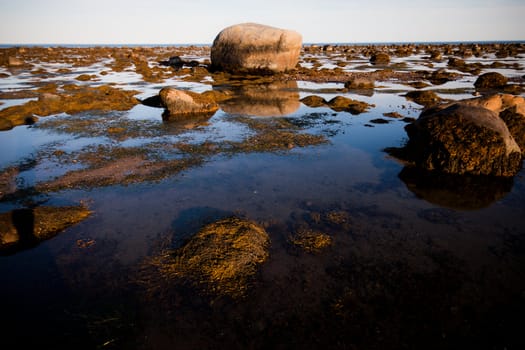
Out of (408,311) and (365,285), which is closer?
(408,311)

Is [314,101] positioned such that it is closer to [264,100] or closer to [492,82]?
[264,100]

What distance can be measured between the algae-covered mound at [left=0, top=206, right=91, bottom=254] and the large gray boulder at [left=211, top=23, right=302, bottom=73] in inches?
956

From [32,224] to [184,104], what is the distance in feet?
33.3

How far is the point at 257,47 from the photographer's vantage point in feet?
86.2

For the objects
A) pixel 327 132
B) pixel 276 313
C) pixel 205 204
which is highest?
pixel 327 132

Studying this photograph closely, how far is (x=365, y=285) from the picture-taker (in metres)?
4.23

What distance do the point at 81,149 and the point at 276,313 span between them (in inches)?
356

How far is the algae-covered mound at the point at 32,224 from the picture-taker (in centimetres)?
509

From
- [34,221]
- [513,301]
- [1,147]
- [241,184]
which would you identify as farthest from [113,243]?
[1,147]

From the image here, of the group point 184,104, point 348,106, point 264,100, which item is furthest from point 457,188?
point 264,100

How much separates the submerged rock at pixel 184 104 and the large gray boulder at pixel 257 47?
13.9 meters

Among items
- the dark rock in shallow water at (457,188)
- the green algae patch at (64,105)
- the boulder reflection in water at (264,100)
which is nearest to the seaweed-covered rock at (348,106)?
the boulder reflection in water at (264,100)

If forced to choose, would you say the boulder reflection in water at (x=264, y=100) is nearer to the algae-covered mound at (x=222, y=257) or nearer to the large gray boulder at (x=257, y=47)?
the large gray boulder at (x=257, y=47)

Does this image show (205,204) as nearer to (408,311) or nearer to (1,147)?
(408,311)
